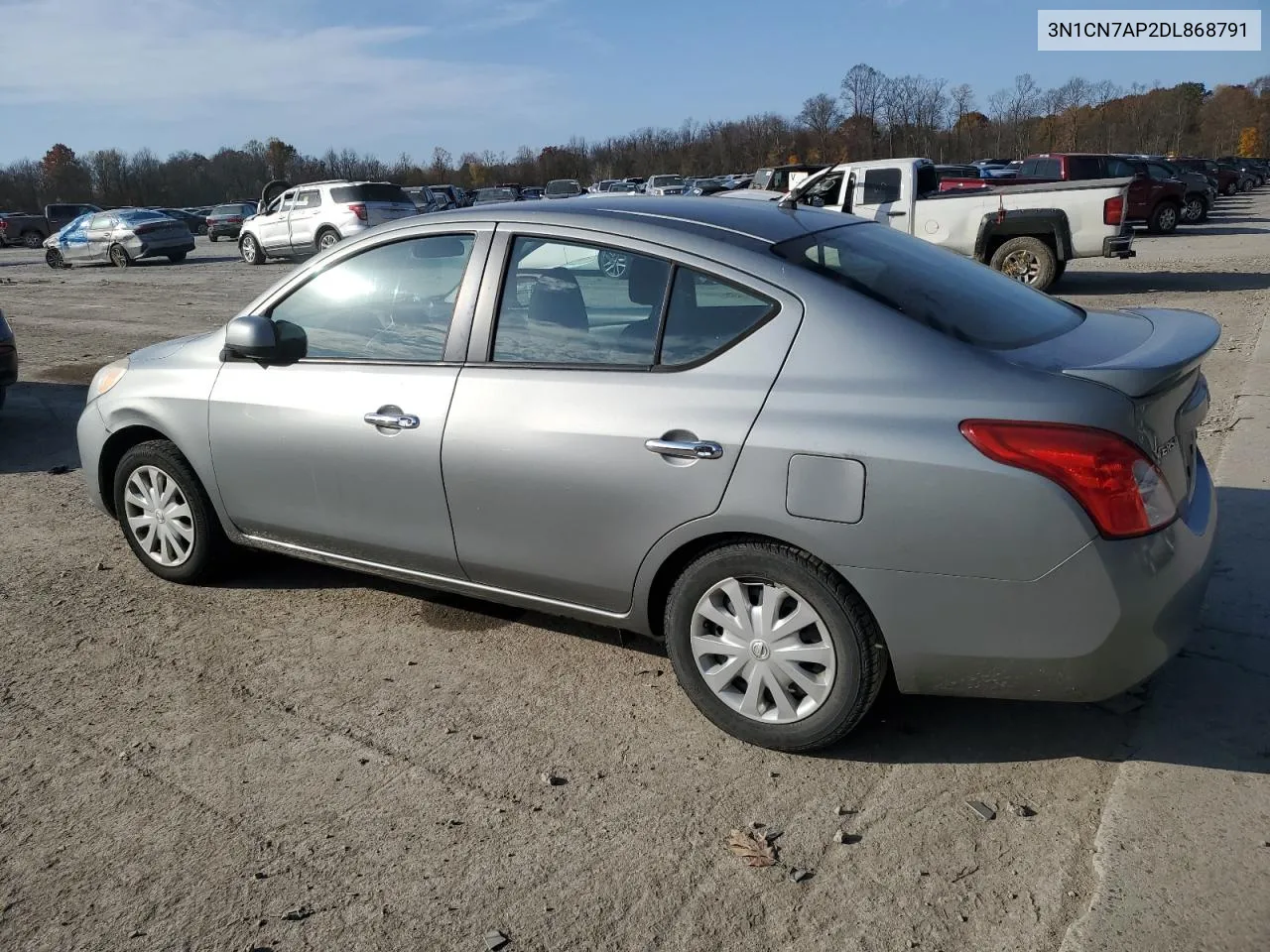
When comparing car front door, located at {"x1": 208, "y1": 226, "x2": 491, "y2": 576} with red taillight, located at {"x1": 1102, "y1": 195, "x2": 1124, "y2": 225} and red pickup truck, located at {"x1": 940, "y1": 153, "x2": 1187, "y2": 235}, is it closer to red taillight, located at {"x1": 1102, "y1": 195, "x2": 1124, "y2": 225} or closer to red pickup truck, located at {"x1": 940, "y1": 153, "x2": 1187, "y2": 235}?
red taillight, located at {"x1": 1102, "y1": 195, "x2": 1124, "y2": 225}

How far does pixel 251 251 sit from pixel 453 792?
26491mm

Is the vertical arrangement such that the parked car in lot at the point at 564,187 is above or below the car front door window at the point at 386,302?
above

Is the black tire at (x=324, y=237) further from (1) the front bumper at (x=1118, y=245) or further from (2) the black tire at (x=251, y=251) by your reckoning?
(1) the front bumper at (x=1118, y=245)

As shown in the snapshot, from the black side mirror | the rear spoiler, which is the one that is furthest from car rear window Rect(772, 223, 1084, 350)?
the black side mirror

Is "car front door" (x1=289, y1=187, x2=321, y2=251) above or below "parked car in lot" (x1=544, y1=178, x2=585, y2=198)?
below

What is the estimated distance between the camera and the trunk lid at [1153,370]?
2.96 m

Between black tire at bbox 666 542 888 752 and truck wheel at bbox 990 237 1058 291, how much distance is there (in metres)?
12.4

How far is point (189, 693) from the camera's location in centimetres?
399

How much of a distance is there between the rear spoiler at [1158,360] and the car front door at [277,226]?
2483 cm

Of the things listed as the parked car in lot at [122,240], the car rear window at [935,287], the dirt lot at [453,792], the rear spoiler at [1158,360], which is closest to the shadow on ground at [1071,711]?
the dirt lot at [453,792]

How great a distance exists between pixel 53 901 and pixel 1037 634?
2757mm

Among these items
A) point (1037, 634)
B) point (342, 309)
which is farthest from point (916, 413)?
point (342, 309)

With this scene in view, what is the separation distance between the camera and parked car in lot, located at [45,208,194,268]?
28672mm

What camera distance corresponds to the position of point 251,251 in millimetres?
27188
